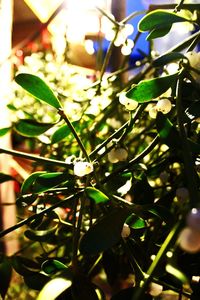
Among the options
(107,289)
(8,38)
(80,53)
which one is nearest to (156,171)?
(107,289)

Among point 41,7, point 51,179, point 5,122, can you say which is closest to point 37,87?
point 51,179

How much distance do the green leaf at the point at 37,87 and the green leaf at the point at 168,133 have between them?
0.07m

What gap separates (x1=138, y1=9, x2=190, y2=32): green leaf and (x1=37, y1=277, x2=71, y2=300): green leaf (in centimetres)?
16

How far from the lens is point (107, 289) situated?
60 centimetres

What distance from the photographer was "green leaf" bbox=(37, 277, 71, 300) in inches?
7.1

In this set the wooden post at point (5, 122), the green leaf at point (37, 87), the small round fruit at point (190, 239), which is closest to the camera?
the small round fruit at point (190, 239)

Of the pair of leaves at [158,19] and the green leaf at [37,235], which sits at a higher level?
the pair of leaves at [158,19]

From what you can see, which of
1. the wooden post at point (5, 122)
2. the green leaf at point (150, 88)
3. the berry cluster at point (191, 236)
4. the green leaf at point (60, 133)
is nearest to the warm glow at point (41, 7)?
the wooden post at point (5, 122)

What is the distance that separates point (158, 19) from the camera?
0.23 metres

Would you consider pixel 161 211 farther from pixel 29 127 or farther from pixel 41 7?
pixel 41 7

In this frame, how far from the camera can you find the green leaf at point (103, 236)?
7.5 inches

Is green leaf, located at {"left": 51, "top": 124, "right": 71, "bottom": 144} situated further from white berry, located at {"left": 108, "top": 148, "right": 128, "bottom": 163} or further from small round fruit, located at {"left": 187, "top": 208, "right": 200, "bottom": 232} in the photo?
small round fruit, located at {"left": 187, "top": 208, "right": 200, "bottom": 232}

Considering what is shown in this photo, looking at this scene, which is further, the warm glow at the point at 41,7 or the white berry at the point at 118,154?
the warm glow at the point at 41,7

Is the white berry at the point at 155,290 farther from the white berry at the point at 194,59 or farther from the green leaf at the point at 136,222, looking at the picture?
the white berry at the point at 194,59
